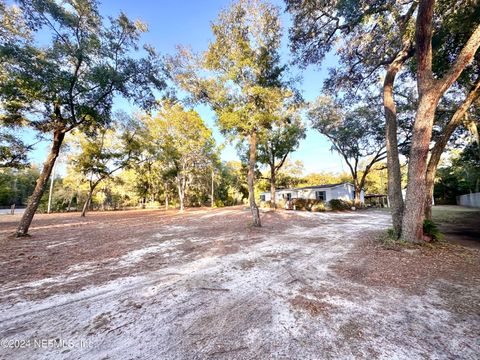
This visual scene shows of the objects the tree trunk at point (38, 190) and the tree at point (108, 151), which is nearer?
the tree trunk at point (38, 190)

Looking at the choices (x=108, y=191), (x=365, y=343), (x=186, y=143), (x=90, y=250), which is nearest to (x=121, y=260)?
(x=90, y=250)

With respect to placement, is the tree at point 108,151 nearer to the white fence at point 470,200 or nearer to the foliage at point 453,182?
the foliage at point 453,182

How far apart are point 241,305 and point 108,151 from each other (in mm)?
18080

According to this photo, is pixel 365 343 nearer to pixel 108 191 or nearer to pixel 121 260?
pixel 121 260

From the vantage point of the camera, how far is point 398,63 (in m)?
6.33

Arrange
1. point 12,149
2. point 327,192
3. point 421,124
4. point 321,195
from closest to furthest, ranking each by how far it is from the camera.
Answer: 1. point 421,124
2. point 12,149
3. point 327,192
4. point 321,195

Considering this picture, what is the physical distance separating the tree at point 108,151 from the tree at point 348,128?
17397 mm

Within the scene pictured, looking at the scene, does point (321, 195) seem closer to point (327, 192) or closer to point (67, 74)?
point (327, 192)

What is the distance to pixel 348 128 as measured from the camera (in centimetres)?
1919

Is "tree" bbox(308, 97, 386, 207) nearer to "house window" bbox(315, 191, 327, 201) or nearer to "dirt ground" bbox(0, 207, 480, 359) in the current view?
"house window" bbox(315, 191, 327, 201)

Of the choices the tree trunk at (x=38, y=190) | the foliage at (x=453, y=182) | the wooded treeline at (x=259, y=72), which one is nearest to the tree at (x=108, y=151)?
the wooded treeline at (x=259, y=72)

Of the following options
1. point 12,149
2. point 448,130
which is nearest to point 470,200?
point 448,130

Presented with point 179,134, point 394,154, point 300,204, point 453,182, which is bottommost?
point 300,204

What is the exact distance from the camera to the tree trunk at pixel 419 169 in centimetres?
495
